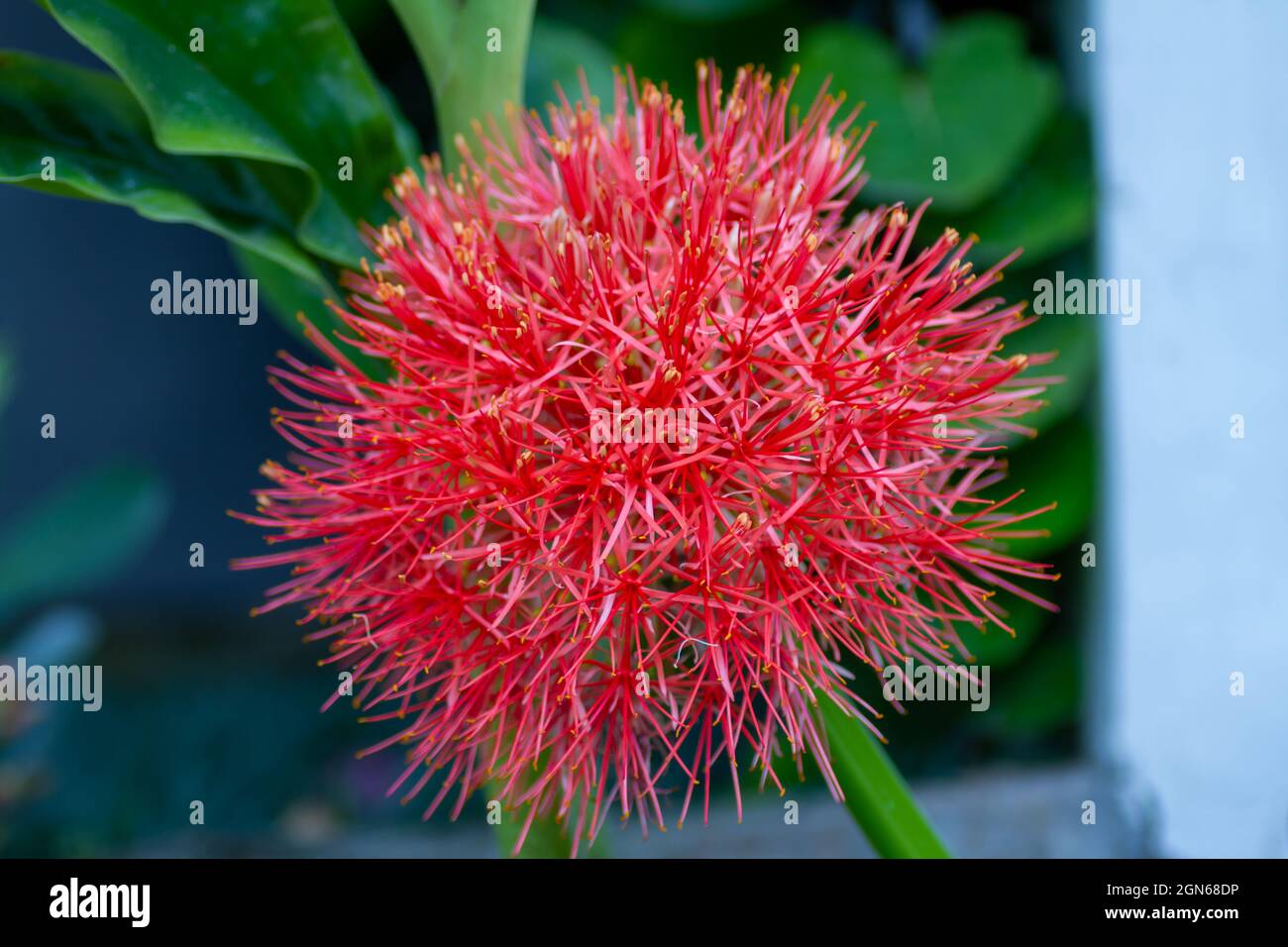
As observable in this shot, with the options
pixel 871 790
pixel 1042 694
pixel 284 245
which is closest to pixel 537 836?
pixel 871 790

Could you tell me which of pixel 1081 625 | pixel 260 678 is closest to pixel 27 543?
pixel 260 678

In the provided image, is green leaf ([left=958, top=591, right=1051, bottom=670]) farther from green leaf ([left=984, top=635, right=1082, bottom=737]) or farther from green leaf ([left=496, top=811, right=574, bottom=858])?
green leaf ([left=496, top=811, right=574, bottom=858])

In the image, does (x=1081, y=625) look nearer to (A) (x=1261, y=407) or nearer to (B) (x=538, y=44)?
(A) (x=1261, y=407)

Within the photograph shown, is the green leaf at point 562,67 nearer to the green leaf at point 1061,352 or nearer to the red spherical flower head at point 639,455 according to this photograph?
the red spherical flower head at point 639,455

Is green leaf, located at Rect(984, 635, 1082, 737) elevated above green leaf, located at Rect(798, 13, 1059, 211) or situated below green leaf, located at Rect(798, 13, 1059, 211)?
below

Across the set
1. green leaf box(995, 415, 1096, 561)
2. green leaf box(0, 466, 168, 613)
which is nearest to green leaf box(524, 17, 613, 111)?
green leaf box(995, 415, 1096, 561)

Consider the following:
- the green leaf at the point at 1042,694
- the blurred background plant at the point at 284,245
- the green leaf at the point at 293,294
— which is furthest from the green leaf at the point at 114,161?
the green leaf at the point at 1042,694
